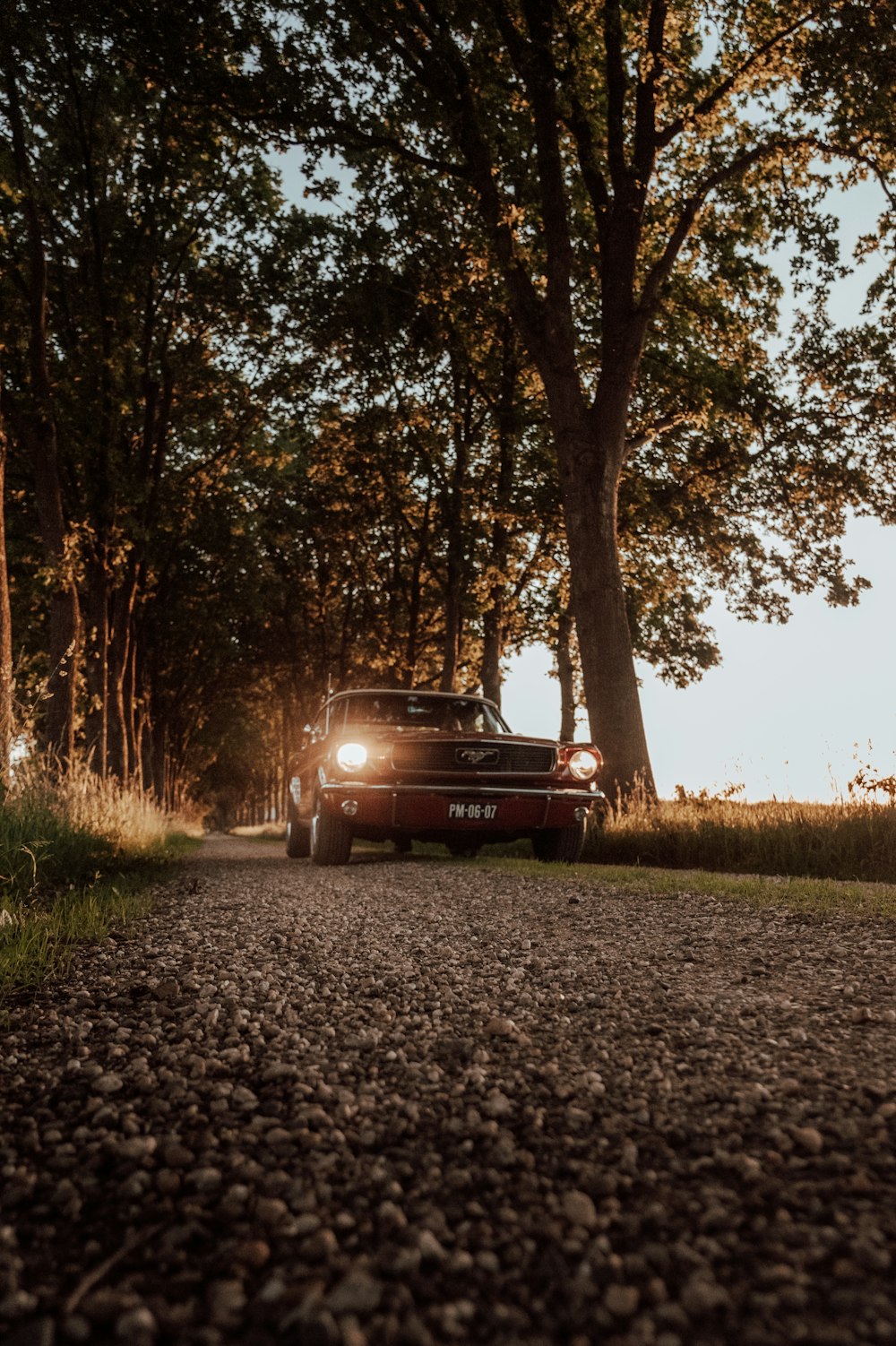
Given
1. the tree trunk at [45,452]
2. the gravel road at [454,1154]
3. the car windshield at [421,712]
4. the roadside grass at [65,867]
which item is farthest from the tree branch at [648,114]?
the gravel road at [454,1154]

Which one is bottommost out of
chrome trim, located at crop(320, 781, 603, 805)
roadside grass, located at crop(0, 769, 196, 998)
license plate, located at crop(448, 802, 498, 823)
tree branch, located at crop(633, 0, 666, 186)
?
roadside grass, located at crop(0, 769, 196, 998)

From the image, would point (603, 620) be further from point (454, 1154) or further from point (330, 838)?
point (454, 1154)

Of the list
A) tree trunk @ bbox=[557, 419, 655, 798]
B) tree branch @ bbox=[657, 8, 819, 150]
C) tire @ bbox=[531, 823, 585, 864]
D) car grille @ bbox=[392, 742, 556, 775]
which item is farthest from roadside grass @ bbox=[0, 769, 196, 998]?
tree branch @ bbox=[657, 8, 819, 150]

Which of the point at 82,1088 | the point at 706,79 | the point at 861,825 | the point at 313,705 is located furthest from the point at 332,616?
the point at 82,1088

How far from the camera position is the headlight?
8.03 m

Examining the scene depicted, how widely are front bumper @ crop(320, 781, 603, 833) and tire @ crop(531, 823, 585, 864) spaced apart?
0.28 metres

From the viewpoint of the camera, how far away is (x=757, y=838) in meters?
8.04

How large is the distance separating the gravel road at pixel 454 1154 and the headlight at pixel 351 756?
14.2ft

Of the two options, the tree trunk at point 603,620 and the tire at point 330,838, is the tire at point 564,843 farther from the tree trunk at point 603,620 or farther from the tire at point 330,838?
the tire at point 330,838

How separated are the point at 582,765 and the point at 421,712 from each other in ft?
→ 6.94

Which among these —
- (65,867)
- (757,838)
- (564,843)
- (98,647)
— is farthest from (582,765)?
(98,647)

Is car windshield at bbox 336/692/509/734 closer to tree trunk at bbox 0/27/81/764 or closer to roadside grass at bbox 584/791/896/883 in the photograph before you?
roadside grass at bbox 584/791/896/883

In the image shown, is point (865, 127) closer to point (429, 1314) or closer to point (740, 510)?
point (740, 510)

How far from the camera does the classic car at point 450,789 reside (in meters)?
8.04
